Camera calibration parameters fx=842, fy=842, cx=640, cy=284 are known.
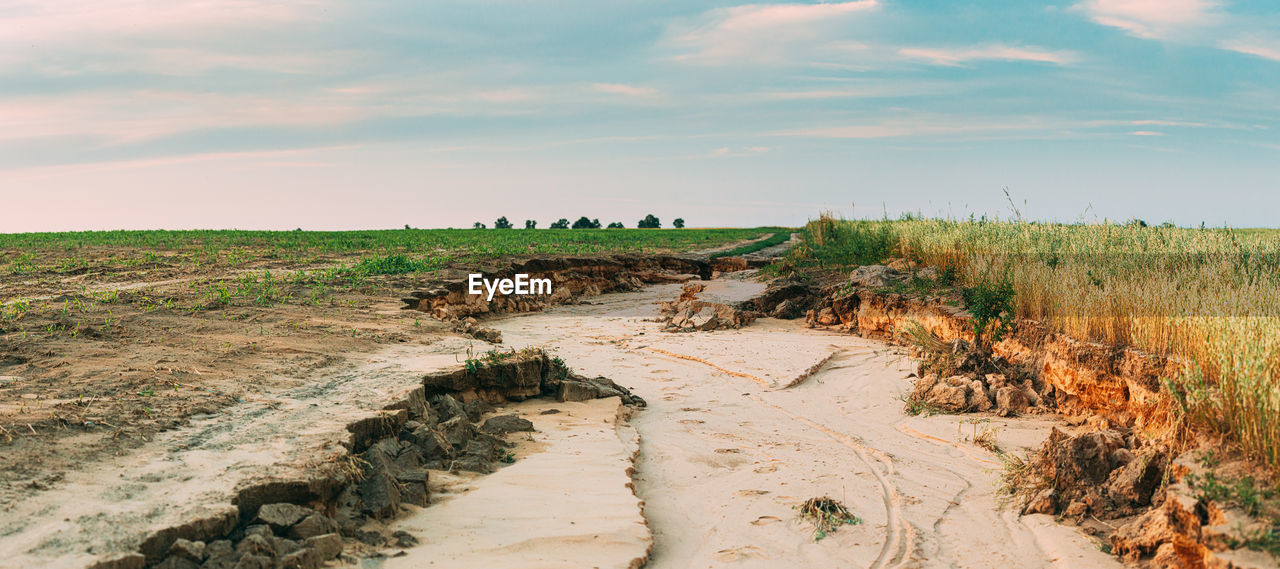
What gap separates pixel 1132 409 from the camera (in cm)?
682

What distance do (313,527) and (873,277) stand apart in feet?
34.7

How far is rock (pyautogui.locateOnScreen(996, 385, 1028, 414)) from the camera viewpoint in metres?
7.95

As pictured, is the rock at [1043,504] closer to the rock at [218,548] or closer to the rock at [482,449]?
the rock at [482,449]

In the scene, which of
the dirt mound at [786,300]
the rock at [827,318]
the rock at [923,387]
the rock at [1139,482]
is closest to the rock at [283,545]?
the rock at [1139,482]

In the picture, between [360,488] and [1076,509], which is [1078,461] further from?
[360,488]

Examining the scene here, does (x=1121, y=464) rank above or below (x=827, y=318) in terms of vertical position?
below

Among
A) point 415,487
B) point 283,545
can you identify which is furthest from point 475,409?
point 283,545

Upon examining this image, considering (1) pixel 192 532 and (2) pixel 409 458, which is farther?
(2) pixel 409 458

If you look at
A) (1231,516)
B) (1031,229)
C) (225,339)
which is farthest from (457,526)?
(1031,229)

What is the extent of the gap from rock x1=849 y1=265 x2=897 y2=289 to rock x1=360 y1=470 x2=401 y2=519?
9518mm

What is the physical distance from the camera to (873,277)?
524 inches

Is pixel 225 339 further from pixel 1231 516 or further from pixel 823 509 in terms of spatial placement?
pixel 1231 516

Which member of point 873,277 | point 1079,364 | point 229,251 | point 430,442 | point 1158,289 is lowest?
point 430,442

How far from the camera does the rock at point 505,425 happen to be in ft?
21.9
